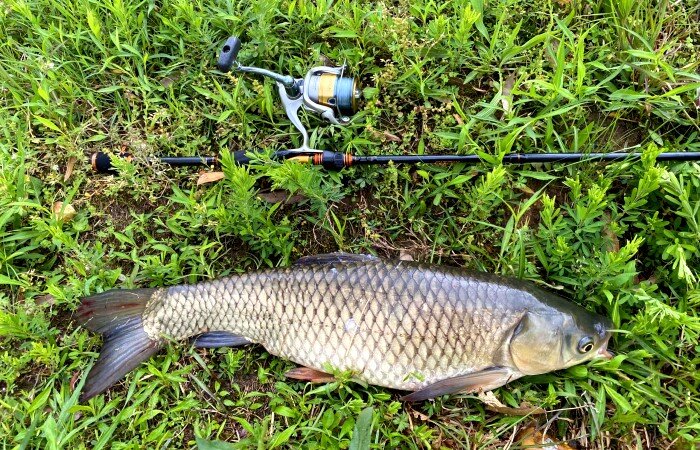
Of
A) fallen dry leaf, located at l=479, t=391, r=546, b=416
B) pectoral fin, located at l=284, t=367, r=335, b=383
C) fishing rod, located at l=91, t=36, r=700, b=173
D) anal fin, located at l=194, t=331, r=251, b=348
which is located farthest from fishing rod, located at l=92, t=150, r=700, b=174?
fallen dry leaf, located at l=479, t=391, r=546, b=416

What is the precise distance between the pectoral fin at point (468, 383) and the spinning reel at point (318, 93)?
1.38 metres

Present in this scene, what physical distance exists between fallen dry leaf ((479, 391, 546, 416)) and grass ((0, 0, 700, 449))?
0.09 m

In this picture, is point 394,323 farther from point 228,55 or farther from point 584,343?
point 228,55

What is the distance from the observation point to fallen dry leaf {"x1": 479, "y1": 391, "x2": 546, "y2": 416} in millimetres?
2594

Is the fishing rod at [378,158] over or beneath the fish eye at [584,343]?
over

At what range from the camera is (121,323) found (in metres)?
2.78

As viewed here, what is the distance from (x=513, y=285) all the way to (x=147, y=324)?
191 centimetres

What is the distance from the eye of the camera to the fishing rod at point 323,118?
9.21 ft

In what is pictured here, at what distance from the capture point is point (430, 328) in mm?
2512

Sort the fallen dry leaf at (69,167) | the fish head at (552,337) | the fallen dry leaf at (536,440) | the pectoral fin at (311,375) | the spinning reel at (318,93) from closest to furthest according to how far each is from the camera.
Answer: the fish head at (552,337) < the fallen dry leaf at (536,440) < the pectoral fin at (311,375) < the spinning reel at (318,93) < the fallen dry leaf at (69,167)

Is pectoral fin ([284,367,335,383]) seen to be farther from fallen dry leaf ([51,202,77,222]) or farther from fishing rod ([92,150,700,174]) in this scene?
fallen dry leaf ([51,202,77,222])

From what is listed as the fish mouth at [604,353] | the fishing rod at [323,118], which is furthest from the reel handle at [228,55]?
the fish mouth at [604,353]

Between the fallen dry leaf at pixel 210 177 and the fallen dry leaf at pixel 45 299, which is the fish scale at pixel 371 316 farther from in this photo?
the fallen dry leaf at pixel 45 299

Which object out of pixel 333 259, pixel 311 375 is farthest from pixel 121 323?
pixel 333 259
